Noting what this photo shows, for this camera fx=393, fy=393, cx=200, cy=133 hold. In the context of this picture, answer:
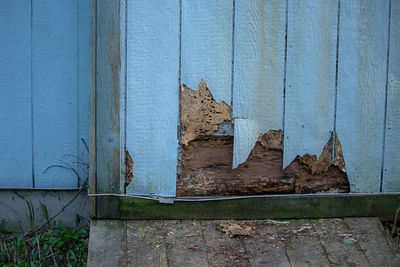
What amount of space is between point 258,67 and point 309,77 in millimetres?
257

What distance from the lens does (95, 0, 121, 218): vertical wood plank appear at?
1.83 metres

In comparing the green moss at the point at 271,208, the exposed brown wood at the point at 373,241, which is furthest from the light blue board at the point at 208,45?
the exposed brown wood at the point at 373,241

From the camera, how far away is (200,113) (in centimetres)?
190

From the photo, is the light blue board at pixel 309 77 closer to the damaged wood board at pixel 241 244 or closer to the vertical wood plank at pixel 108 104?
the damaged wood board at pixel 241 244

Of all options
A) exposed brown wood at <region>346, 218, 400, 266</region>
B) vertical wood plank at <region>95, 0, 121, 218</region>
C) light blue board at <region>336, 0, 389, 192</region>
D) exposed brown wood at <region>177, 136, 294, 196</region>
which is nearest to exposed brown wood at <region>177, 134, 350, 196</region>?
exposed brown wood at <region>177, 136, 294, 196</region>

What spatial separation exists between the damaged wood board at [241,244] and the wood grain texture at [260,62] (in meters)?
0.51

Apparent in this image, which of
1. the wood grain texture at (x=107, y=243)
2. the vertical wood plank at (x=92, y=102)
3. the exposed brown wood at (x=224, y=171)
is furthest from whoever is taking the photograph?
the exposed brown wood at (x=224, y=171)

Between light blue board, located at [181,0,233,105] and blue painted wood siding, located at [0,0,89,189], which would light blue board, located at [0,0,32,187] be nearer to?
blue painted wood siding, located at [0,0,89,189]

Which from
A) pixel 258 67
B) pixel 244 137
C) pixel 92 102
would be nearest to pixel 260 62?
pixel 258 67

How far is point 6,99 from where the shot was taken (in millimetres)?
2186

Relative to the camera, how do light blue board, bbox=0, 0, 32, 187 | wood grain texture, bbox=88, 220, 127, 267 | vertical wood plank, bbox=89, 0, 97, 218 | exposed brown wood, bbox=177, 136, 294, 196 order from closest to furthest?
wood grain texture, bbox=88, 220, 127, 267, vertical wood plank, bbox=89, 0, 97, 218, exposed brown wood, bbox=177, 136, 294, 196, light blue board, bbox=0, 0, 32, 187

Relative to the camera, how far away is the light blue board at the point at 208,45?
1.86 metres

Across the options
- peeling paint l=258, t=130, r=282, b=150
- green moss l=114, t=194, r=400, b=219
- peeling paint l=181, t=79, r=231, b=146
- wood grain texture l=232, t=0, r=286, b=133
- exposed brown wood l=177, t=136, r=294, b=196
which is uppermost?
wood grain texture l=232, t=0, r=286, b=133

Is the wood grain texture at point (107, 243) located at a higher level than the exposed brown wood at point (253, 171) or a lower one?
lower
